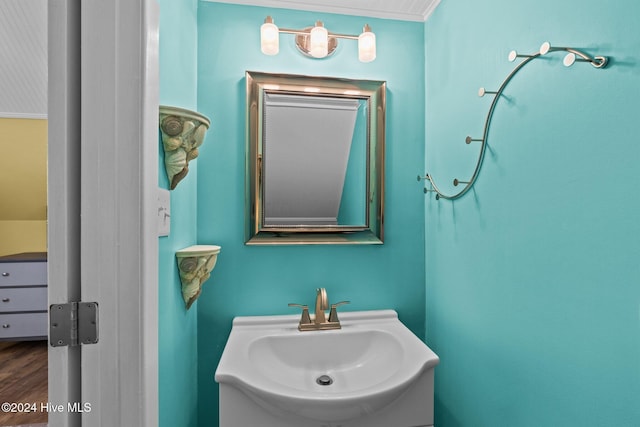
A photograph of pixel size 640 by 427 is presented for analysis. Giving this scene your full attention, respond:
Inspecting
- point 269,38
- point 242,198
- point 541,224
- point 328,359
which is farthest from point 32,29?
point 541,224

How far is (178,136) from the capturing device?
2.71ft

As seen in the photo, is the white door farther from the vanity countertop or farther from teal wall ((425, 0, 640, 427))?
the vanity countertop

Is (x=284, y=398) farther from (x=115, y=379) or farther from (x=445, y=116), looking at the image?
(x=445, y=116)

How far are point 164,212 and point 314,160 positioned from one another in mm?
679

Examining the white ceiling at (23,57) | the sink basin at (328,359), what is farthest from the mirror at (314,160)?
the white ceiling at (23,57)

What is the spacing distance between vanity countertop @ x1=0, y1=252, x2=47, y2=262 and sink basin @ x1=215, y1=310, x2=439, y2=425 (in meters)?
2.61

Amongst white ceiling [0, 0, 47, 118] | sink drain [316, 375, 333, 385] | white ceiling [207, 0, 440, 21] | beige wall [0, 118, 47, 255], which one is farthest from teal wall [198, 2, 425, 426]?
beige wall [0, 118, 47, 255]

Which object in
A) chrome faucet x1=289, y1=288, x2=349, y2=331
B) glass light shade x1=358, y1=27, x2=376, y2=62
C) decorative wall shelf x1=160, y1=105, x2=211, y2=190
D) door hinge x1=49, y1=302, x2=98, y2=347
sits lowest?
chrome faucet x1=289, y1=288, x2=349, y2=331

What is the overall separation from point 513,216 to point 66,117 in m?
1.10

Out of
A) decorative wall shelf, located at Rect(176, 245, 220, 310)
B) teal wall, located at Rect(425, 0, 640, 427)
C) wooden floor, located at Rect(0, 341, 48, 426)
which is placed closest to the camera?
teal wall, located at Rect(425, 0, 640, 427)

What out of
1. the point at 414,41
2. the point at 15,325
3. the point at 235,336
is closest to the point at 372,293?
the point at 235,336

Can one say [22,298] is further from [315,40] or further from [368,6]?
[368,6]

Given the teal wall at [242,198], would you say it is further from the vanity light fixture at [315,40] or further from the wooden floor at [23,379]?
the wooden floor at [23,379]

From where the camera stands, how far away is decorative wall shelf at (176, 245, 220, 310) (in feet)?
3.15
